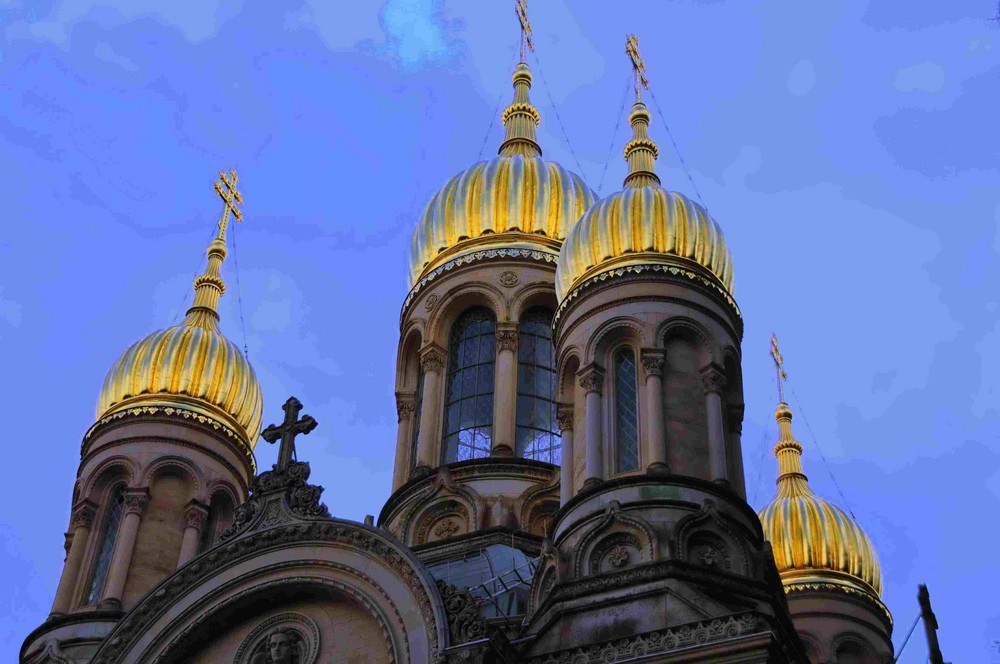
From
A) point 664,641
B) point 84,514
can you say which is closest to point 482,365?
point 84,514

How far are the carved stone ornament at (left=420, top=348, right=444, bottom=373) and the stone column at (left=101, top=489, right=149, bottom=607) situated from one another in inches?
223

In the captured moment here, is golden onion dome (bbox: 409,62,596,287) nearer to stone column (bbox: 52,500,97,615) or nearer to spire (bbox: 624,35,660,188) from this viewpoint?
spire (bbox: 624,35,660,188)

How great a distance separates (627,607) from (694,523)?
162 cm

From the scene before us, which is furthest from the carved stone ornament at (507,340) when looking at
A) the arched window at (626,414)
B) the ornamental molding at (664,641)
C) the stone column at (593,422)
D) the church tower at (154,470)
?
the ornamental molding at (664,641)

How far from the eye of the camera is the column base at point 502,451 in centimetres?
2895

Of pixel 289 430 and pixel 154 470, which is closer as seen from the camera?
pixel 289 430

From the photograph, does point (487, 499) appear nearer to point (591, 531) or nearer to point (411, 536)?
point (411, 536)

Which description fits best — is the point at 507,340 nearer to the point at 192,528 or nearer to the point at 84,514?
the point at 192,528

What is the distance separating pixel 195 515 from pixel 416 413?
4.69m

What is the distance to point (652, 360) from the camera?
23984 mm

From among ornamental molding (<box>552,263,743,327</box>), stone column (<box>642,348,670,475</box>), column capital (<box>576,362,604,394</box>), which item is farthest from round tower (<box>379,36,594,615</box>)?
stone column (<box>642,348,670,475</box>)

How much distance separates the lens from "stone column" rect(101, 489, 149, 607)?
90.6ft

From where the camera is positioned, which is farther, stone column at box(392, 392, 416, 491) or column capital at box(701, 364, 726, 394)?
stone column at box(392, 392, 416, 491)

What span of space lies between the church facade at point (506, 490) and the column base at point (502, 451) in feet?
0.12
